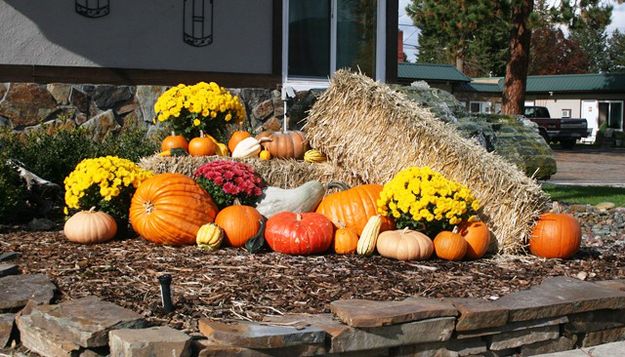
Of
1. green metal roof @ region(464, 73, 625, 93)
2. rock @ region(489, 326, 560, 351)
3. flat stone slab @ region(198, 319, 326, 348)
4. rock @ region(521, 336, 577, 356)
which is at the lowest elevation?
rock @ region(521, 336, 577, 356)

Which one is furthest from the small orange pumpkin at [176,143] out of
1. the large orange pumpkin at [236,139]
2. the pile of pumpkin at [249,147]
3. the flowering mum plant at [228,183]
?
the flowering mum plant at [228,183]

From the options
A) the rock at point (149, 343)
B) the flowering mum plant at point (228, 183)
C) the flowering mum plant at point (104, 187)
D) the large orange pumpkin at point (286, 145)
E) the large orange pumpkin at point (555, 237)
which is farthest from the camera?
the large orange pumpkin at point (286, 145)

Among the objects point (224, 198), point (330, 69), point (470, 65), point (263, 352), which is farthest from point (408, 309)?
point (470, 65)

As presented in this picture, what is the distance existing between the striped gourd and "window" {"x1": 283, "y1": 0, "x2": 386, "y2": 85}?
5429 mm

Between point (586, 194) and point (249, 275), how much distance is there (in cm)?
883

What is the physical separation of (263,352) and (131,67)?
678cm

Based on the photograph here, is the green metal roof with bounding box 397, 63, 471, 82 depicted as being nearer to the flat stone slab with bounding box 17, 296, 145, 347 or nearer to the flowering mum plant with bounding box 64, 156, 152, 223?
the flowering mum plant with bounding box 64, 156, 152, 223

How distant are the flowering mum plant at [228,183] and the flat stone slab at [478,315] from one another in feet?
7.90

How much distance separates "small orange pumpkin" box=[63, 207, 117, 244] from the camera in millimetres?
5871

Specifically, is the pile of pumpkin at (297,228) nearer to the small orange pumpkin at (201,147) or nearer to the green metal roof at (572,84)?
the small orange pumpkin at (201,147)

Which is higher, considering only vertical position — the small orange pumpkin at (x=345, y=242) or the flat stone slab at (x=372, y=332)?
the small orange pumpkin at (x=345, y=242)

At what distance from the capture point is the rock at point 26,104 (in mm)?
8945

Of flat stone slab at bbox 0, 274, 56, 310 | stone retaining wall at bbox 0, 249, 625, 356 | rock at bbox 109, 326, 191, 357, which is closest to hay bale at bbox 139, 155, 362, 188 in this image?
stone retaining wall at bbox 0, 249, 625, 356

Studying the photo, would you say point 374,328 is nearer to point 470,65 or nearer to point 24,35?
point 24,35
